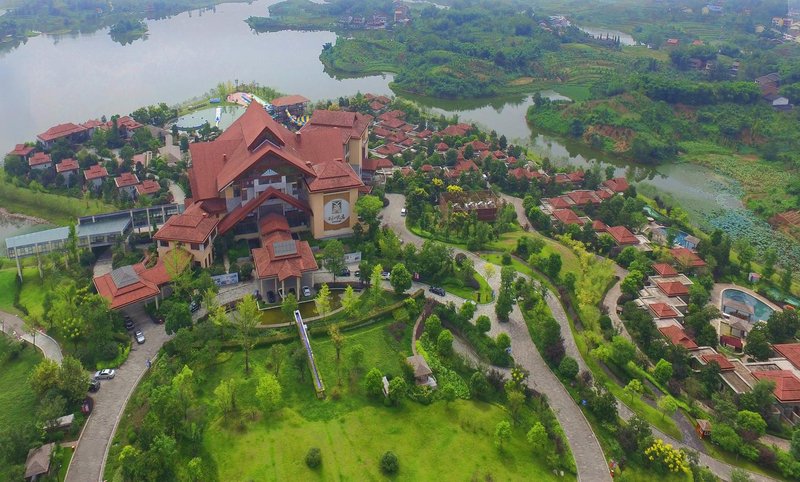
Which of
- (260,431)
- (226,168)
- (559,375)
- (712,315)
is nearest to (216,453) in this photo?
(260,431)

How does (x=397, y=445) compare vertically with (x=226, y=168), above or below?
below

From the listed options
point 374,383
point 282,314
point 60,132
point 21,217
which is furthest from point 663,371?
point 60,132

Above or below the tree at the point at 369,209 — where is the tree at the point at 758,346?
below

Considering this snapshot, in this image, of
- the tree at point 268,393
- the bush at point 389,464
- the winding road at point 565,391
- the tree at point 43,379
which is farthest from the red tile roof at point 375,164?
the bush at point 389,464

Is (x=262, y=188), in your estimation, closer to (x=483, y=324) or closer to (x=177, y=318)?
(x=177, y=318)

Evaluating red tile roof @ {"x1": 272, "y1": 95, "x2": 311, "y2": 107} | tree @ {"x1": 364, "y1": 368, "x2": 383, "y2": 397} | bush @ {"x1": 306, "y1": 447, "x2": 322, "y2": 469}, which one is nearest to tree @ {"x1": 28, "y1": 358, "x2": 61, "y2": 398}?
bush @ {"x1": 306, "y1": 447, "x2": 322, "y2": 469}

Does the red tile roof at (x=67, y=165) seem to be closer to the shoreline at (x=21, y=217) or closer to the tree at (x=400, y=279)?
the shoreline at (x=21, y=217)

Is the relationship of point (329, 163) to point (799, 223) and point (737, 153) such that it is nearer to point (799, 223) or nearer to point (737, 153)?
point (799, 223)
